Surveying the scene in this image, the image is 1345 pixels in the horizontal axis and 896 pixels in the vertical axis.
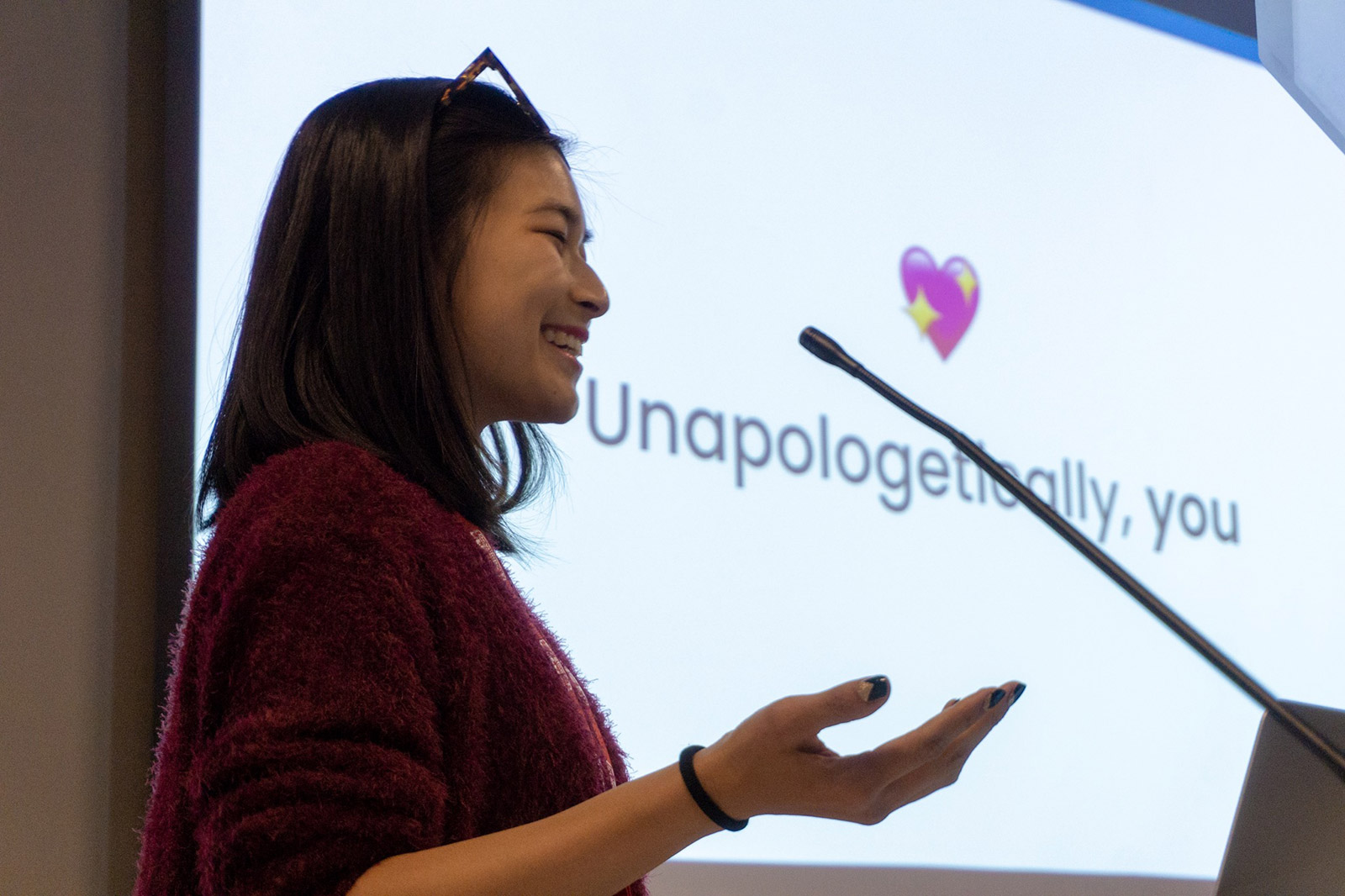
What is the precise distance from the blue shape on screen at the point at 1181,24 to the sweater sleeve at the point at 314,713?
2.09 m

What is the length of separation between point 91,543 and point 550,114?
0.76 m

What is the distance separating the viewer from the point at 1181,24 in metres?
2.53

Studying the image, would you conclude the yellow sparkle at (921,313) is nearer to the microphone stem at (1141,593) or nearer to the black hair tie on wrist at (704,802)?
the microphone stem at (1141,593)

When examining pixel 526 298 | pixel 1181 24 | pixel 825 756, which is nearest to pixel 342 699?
pixel 825 756

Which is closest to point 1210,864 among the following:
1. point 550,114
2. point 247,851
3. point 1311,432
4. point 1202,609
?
point 1202,609

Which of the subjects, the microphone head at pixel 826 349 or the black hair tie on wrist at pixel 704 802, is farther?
the microphone head at pixel 826 349

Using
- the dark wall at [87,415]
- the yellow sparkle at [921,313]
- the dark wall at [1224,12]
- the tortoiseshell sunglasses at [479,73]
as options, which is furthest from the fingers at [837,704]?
the dark wall at [1224,12]

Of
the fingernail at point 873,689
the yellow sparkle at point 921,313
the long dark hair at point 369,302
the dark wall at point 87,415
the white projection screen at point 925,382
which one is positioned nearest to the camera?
the fingernail at point 873,689

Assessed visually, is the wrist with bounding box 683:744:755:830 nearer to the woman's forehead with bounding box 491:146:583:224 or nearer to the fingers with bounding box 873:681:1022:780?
the fingers with bounding box 873:681:1022:780

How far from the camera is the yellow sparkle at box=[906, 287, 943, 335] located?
202 cm

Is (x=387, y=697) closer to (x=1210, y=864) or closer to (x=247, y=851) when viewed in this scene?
(x=247, y=851)

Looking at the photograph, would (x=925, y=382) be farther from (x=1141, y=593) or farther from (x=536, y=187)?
(x=1141, y=593)

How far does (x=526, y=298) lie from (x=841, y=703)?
454 millimetres

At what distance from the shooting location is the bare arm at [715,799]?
60 cm
